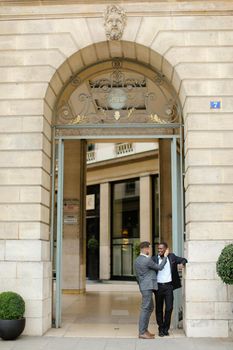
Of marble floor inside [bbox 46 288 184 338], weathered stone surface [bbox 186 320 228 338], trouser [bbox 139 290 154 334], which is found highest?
trouser [bbox 139 290 154 334]

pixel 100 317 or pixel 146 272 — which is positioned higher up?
pixel 146 272

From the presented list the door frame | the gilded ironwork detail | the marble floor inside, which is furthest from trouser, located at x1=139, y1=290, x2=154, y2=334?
the gilded ironwork detail

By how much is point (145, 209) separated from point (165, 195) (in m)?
9.37

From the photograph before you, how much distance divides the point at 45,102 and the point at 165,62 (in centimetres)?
289

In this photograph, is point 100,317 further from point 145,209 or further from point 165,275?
point 145,209

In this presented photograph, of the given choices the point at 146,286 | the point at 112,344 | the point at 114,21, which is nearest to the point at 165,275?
the point at 146,286

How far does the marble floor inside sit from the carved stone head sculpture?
6629 millimetres

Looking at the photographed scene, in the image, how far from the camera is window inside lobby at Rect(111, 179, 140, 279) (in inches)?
1172

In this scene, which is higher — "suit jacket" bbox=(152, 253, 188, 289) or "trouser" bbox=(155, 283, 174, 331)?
"suit jacket" bbox=(152, 253, 188, 289)

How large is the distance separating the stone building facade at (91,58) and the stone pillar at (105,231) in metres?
18.7

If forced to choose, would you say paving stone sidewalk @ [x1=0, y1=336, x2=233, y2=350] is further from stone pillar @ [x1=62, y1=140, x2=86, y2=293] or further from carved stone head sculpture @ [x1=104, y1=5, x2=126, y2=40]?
stone pillar @ [x1=62, y1=140, x2=86, y2=293]

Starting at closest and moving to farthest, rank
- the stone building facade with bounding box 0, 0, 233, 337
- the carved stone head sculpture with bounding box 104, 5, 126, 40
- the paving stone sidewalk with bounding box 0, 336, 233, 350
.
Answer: the paving stone sidewalk with bounding box 0, 336, 233, 350, the stone building facade with bounding box 0, 0, 233, 337, the carved stone head sculpture with bounding box 104, 5, 126, 40

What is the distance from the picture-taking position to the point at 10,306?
32.7 ft

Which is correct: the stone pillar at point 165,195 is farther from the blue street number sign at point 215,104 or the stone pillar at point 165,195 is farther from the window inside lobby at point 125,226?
the window inside lobby at point 125,226
